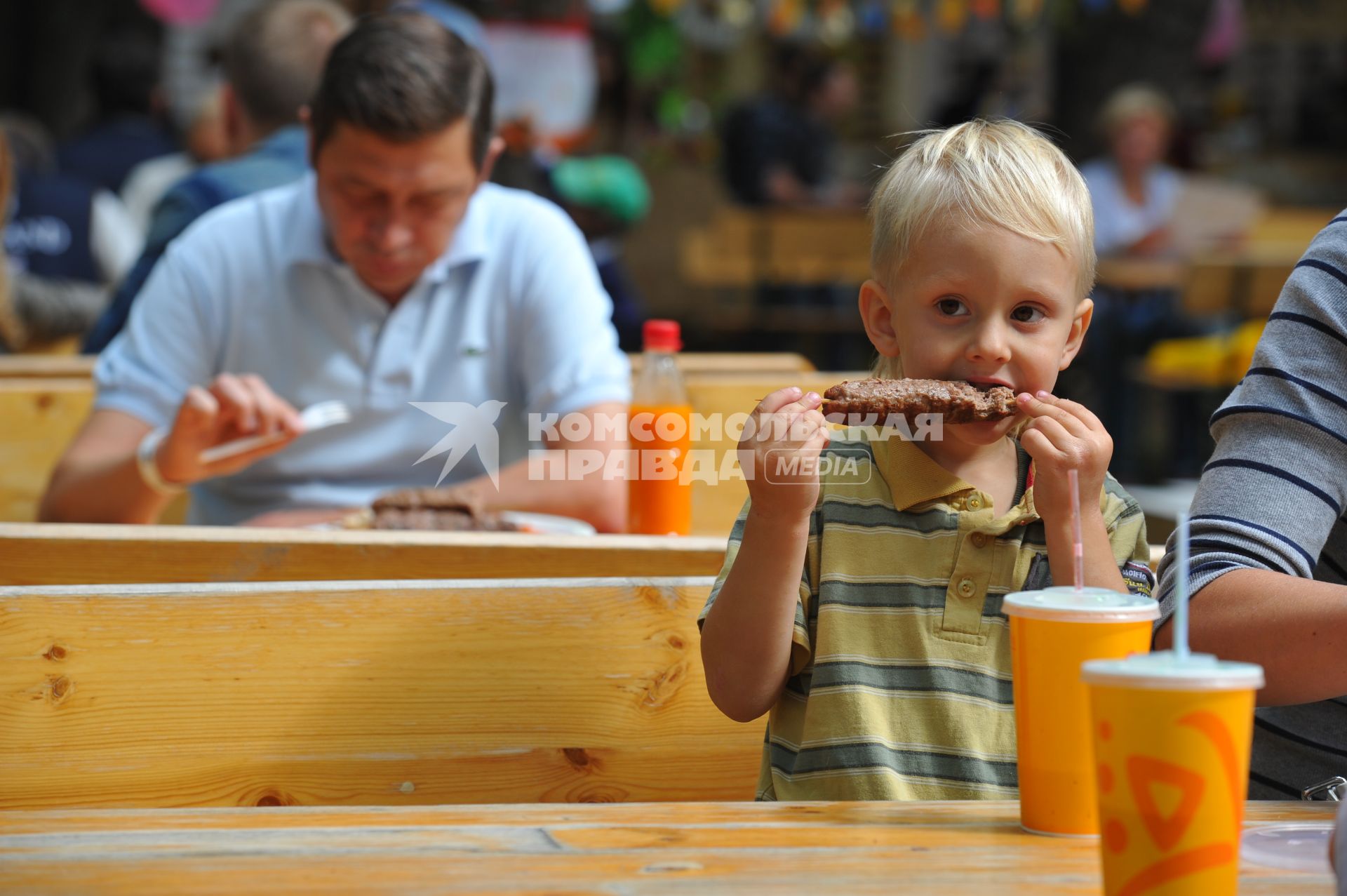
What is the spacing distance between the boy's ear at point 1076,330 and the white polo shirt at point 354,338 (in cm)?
136

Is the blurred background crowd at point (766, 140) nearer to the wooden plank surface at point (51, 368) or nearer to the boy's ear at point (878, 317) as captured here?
the wooden plank surface at point (51, 368)

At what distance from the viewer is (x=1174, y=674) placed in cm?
98

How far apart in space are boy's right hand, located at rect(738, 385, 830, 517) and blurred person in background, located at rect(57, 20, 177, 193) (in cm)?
669

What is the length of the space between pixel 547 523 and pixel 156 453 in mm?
680

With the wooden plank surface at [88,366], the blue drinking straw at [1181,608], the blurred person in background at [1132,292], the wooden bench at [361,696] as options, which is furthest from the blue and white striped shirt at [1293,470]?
the blurred person in background at [1132,292]

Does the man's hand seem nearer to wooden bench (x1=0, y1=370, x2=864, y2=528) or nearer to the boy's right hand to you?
wooden bench (x1=0, y1=370, x2=864, y2=528)

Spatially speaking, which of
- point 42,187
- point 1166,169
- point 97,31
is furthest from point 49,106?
point 1166,169

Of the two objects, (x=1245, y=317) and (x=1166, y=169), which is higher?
(x=1166, y=169)

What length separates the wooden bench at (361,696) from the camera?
163 cm

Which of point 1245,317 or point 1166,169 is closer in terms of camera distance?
point 1245,317

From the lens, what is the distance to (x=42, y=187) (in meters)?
5.78

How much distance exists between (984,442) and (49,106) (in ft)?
41.2

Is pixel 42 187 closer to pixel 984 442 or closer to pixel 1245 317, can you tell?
pixel 984 442

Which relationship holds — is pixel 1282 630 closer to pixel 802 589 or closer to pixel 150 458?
pixel 802 589
